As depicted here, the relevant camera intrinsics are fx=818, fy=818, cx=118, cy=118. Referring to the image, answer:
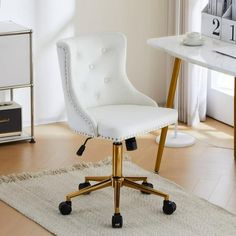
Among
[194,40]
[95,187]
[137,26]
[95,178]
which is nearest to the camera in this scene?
[95,187]

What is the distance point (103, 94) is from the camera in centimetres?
461

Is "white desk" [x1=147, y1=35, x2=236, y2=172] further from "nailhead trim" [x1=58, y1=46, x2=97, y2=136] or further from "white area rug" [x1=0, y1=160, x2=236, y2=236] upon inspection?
"nailhead trim" [x1=58, y1=46, x2=97, y2=136]

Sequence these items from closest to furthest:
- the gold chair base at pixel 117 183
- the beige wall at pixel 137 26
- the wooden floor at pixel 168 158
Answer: the gold chair base at pixel 117 183 → the wooden floor at pixel 168 158 → the beige wall at pixel 137 26

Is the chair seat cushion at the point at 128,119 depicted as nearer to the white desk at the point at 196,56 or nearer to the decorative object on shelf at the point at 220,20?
the white desk at the point at 196,56

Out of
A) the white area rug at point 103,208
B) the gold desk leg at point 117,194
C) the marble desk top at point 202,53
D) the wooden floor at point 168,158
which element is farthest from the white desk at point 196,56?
the gold desk leg at point 117,194

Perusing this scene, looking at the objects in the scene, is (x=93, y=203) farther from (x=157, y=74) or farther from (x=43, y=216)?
(x=157, y=74)

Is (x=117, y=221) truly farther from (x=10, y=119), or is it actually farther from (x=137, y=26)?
(x=137, y=26)

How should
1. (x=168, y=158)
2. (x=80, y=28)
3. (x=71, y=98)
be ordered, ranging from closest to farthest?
(x=71, y=98)
(x=168, y=158)
(x=80, y=28)

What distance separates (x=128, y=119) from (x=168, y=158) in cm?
103

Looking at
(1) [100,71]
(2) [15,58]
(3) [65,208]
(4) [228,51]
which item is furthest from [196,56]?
(2) [15,58]

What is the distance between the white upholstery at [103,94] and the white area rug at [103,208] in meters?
0.46

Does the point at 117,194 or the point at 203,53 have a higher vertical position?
the point at 203,53

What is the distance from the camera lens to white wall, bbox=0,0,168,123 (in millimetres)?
5695

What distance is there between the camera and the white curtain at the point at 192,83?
575cm
